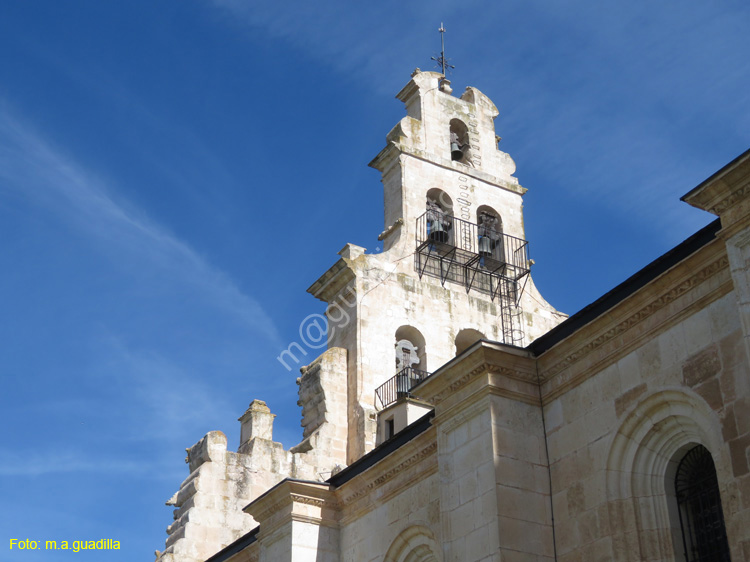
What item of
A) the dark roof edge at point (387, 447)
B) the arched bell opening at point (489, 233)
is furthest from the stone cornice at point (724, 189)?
the arched bell opening at point (489, 233)

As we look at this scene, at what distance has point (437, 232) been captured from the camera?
33.7 metres

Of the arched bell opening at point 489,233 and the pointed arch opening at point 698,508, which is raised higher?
the arched bell opening at point 489,233

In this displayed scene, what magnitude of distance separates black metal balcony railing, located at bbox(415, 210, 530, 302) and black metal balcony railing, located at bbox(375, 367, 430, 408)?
143 inches

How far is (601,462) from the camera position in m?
16.8

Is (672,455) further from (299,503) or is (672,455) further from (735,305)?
(299,503)

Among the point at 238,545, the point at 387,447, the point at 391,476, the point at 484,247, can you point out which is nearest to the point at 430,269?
the point at 484,247

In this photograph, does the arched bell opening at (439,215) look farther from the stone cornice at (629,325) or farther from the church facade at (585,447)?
the stone cornice at (629,325)

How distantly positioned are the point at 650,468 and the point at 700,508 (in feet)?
3.07

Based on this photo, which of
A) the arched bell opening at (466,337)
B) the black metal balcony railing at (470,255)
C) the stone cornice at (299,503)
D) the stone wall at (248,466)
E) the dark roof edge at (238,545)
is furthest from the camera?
the black metal balcony railing at (470,255)

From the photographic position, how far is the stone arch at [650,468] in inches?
624

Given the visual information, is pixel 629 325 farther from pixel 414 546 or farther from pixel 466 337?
pixel 466 337

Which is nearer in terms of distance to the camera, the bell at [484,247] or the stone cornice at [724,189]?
the stone cornice at [724,189]

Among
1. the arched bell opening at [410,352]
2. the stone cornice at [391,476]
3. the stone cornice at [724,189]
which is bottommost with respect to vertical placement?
the stone cornice at [391,476]

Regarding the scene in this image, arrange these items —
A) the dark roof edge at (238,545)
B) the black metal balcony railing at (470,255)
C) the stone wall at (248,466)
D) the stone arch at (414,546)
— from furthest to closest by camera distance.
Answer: the black metal balcony railing at (470,255) → the stone wall at (248,466) → the dark roof edge at (238,545) → the stone arch at (414,546)
